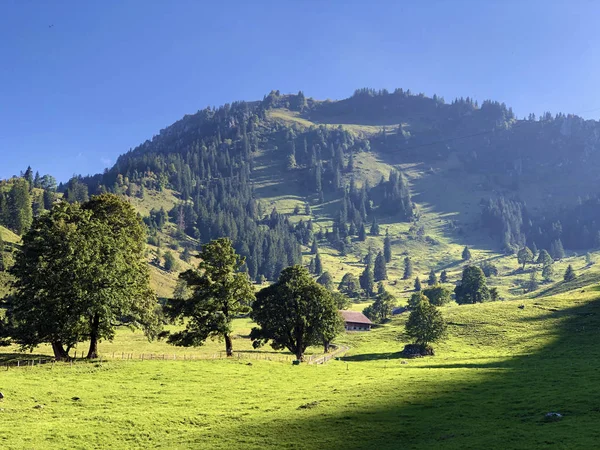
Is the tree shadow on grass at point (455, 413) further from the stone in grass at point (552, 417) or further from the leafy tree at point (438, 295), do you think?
the leafy tree at point (438, 295)

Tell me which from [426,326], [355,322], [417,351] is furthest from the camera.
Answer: [355,322]

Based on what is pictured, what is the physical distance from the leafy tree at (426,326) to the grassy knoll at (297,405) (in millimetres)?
21932

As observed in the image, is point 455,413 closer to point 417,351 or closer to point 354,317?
point 417,351

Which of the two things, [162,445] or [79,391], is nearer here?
[162,445]

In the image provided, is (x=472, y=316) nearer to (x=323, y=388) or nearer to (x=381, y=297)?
(x=381, y=297)

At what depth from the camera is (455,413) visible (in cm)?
3528

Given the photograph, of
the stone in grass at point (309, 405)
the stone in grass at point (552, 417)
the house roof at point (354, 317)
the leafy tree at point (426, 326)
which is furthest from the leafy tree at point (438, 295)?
the stone in grass at point (552, 417)

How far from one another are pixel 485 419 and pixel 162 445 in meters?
22.1

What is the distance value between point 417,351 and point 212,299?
42.9 m

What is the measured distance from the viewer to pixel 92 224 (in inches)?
2217

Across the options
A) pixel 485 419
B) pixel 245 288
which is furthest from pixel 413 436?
pixel 245 288

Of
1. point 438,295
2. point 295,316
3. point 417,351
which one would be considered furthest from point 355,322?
point 295,316

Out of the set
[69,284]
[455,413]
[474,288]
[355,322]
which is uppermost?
[69,284]

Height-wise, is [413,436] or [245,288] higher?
[245,288]
